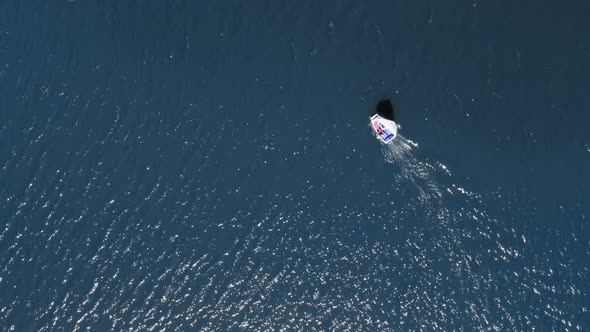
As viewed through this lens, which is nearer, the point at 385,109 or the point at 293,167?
the point at 293,167

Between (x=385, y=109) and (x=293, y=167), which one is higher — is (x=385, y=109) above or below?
above

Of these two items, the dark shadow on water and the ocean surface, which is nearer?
the ocean surface

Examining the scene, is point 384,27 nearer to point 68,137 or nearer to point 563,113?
point 563,113

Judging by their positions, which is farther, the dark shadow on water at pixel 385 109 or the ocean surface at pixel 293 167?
the dark shadow on water at pixel 385 109

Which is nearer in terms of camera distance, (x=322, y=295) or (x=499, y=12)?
(x=322, y=295)

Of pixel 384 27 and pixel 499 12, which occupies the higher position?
pixel 384 27

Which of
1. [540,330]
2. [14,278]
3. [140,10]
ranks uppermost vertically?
[140,10]

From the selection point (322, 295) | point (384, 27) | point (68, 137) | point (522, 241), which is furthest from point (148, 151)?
point (522, 241)
